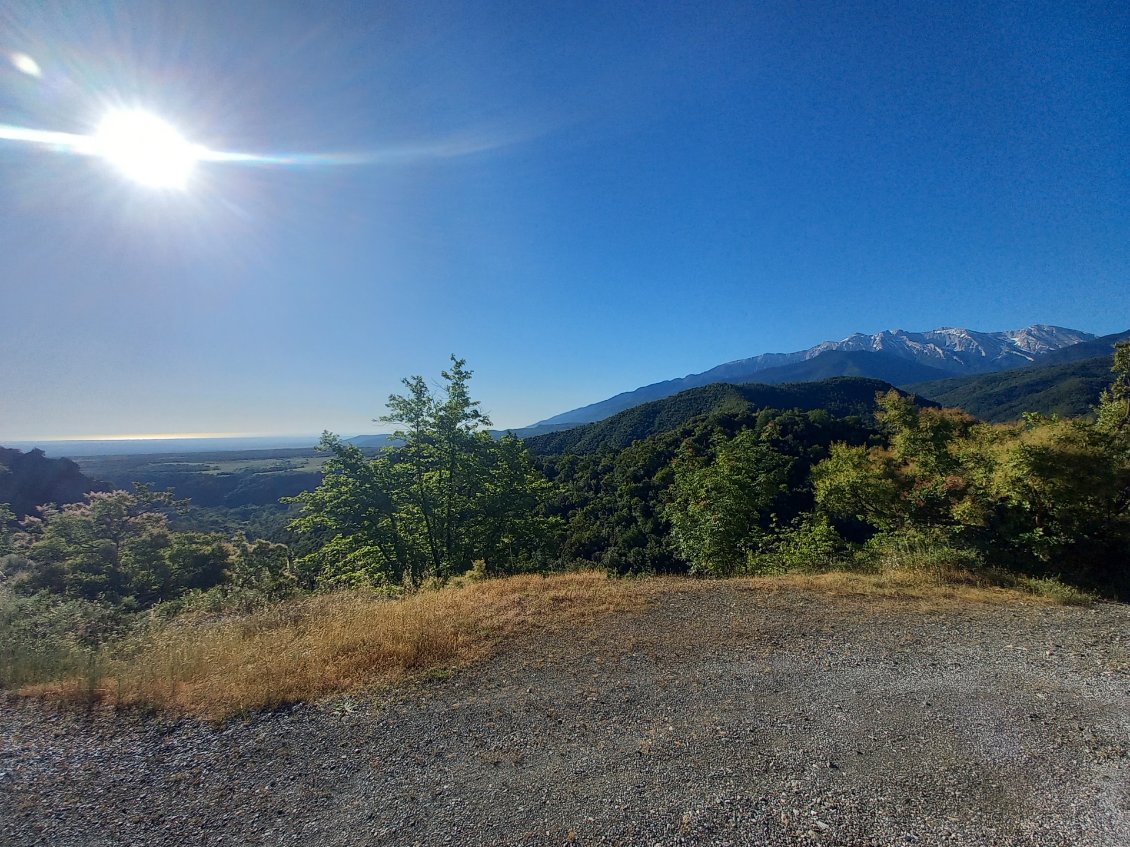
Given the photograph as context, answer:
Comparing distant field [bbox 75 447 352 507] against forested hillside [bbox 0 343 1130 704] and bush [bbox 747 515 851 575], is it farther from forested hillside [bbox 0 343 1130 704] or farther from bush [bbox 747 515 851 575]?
bush [bbox 747 515 851 575]

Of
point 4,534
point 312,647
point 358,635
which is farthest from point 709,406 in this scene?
point 312,647

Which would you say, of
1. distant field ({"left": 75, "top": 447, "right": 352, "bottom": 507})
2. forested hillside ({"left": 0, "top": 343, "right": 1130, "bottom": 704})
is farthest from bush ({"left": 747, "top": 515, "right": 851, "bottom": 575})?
distant field ({"left": 75, "top": 447, "right": 352, "bottom": 507})

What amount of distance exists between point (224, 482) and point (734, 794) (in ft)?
355

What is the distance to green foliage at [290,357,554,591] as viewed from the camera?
44.2 ft

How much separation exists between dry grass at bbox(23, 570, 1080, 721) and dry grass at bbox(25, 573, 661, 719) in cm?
1

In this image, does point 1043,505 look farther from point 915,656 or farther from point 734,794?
point 734,794

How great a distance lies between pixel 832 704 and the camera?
153 inches

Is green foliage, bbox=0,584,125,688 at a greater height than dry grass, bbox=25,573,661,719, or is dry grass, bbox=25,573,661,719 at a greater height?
green foliage, bbox=0,584,125,688

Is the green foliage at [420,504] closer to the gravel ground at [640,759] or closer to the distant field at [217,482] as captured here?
the gravel ground at [640,759]

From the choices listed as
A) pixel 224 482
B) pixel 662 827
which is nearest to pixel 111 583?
pixel 662 827

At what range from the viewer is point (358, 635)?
5.32 m

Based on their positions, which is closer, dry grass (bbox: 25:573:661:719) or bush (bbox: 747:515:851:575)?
dry grass (bbox: 25:573:661:719)

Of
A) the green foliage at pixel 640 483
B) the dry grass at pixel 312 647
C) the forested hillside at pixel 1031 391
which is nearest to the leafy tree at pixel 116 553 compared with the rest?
the dry grass at pixel 312 647

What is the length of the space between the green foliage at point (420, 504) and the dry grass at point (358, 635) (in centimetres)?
618
